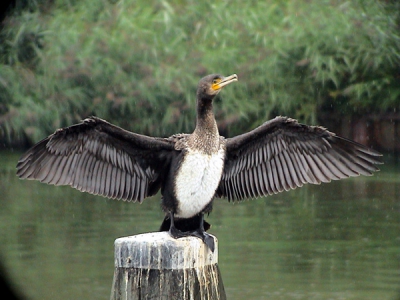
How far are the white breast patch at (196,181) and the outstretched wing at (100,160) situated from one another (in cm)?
22

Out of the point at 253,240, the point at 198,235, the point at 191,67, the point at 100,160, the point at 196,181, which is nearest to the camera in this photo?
the point at 198,235

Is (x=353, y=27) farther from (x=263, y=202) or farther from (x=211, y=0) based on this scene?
(x=263, y=202)

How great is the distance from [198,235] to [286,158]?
886 millimetres

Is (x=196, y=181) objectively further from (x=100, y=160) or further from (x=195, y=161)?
(x=100, y=160)

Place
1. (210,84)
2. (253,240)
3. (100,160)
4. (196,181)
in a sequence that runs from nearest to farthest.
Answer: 1. (196,181)
2. (210,84)
3. (100,160)
4. (253,240)

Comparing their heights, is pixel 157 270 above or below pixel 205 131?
below

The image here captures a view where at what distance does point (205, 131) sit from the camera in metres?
5.25

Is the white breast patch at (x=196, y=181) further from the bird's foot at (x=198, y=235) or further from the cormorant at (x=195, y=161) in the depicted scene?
the bird's foot at (x=198, y=235)

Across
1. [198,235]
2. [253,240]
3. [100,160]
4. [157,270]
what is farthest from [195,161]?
[253,240]

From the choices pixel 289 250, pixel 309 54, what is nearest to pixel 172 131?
pixel 309 54

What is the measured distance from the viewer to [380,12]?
14773mm

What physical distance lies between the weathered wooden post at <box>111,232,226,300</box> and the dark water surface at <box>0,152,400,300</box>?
7.62ft

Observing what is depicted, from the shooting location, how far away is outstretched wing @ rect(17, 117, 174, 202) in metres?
5.23

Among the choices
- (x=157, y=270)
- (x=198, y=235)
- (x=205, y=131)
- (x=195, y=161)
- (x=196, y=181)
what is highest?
(x=205, y=131)
